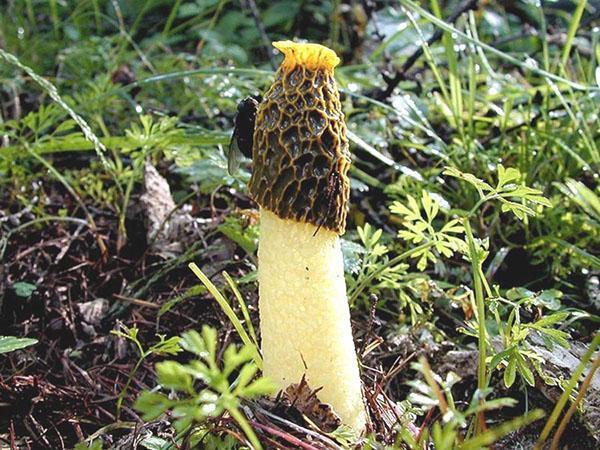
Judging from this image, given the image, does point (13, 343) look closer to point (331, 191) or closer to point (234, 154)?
point (234, 154)

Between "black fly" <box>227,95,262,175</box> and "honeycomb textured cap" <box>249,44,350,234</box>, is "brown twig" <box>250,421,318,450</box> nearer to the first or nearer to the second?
"honeycomb textured cap" <box>249,44,350,234</box>

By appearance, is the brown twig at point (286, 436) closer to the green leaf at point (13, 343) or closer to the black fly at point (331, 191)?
the black fly at point (331, 191)

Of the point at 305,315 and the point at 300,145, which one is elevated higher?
the point at 300,145

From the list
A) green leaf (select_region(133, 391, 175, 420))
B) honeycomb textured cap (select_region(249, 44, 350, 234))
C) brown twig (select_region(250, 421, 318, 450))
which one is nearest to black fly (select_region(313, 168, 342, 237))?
honeycomb textured cap (select_region(249, 44, 350, 234))

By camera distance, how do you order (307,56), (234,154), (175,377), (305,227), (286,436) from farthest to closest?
1. (234,154)
2. (305,227)
3. (307,56)
4. (286,436)
5. (175,377)

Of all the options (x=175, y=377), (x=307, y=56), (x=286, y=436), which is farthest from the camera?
(x=307, y=56)

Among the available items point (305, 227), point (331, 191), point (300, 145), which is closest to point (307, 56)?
point (300, 145)

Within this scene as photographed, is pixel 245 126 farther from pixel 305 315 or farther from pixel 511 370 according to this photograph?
pixel 511 370

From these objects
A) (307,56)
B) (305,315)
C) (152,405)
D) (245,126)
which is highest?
(307,56)

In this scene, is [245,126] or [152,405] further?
[245,126]
